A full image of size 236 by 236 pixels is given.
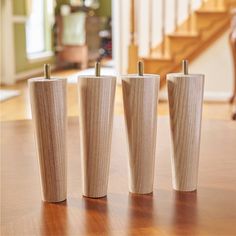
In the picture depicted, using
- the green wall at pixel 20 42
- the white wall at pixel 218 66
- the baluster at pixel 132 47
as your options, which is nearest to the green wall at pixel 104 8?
the green wall at pixel 20 42

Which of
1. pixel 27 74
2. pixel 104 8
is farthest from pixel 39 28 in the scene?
pixel 104 8

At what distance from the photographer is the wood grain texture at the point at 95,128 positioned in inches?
26.8

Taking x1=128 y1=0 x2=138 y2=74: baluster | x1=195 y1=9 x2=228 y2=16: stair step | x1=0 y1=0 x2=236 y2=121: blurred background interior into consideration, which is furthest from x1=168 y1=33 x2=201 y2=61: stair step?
x1=128 y1=0 x2=138 y2=74: baluster

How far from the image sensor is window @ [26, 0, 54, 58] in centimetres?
692

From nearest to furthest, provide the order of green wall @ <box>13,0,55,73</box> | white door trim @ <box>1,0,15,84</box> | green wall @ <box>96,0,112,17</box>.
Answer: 1. white door trim @ <box>1,0,15,84</box>
2. green wall @ <box>13,0,55,73</box>
3. green wall @ <box>96,0,112,17</box>

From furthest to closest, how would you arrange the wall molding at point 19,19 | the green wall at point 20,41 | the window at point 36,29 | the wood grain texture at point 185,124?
the window at point 36,29
the green wall at point 20,41
the wall molding at point 19,19
the wood grain texture at point 185,124

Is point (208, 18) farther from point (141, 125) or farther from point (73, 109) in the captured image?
point (141, 125)

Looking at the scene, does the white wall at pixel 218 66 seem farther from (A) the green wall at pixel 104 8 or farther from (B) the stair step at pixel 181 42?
(A) the green wall at pixel 104 8

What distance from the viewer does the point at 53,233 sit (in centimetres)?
58

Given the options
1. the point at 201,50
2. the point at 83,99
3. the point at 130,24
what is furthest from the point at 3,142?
the point at 130,24

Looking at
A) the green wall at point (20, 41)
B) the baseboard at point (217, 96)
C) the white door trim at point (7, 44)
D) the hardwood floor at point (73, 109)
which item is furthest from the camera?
the green wall at point (20, 41)

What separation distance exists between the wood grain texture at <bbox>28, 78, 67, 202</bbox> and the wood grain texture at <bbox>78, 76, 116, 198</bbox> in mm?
28

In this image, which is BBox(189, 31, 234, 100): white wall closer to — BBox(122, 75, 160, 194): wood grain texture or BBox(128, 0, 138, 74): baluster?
BBox(128, 0, 138, 74): baluster

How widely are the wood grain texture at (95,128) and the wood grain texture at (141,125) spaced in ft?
0.09
